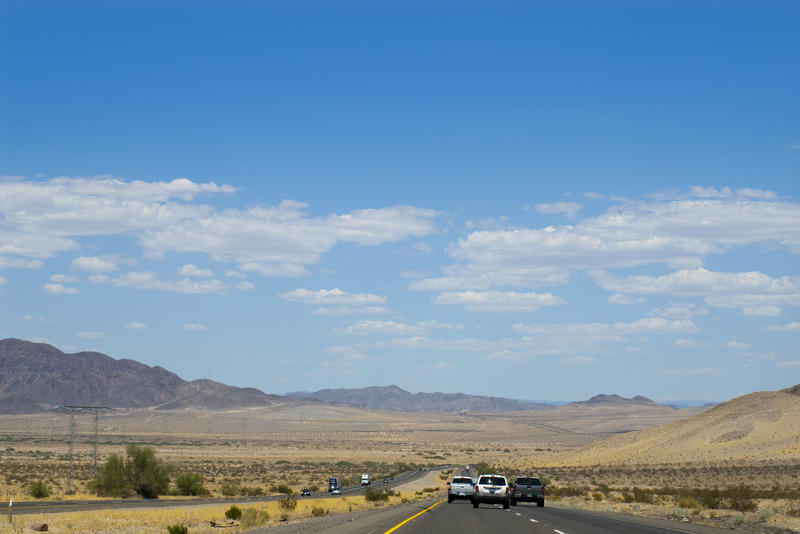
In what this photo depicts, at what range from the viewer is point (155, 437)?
186 meters

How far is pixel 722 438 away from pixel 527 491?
75442 millimetres

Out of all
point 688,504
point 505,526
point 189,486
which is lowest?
point 189,486

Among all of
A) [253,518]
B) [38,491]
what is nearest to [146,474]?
[38,491]

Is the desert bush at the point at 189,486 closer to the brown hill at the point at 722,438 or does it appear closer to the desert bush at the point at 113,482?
the desert bush at the point at 113,482

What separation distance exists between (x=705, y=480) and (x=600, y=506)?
96.6ft

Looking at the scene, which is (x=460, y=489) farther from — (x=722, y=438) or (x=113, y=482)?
(x=722, y=438)

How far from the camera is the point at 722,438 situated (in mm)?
108438

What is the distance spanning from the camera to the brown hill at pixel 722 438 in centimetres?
9844

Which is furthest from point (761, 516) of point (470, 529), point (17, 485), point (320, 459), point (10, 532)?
point (320, 459)

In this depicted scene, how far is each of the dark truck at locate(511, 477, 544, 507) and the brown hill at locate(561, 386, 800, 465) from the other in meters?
56.9

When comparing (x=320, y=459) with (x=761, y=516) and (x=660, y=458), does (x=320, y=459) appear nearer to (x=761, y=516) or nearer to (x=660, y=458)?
(x=660, y=458)

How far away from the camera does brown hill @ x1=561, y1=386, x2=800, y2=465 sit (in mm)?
98438

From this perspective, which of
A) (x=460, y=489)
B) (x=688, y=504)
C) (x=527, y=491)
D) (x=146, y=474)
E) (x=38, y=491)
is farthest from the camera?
(x=146, y=474)

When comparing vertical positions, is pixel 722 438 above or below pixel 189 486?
above
